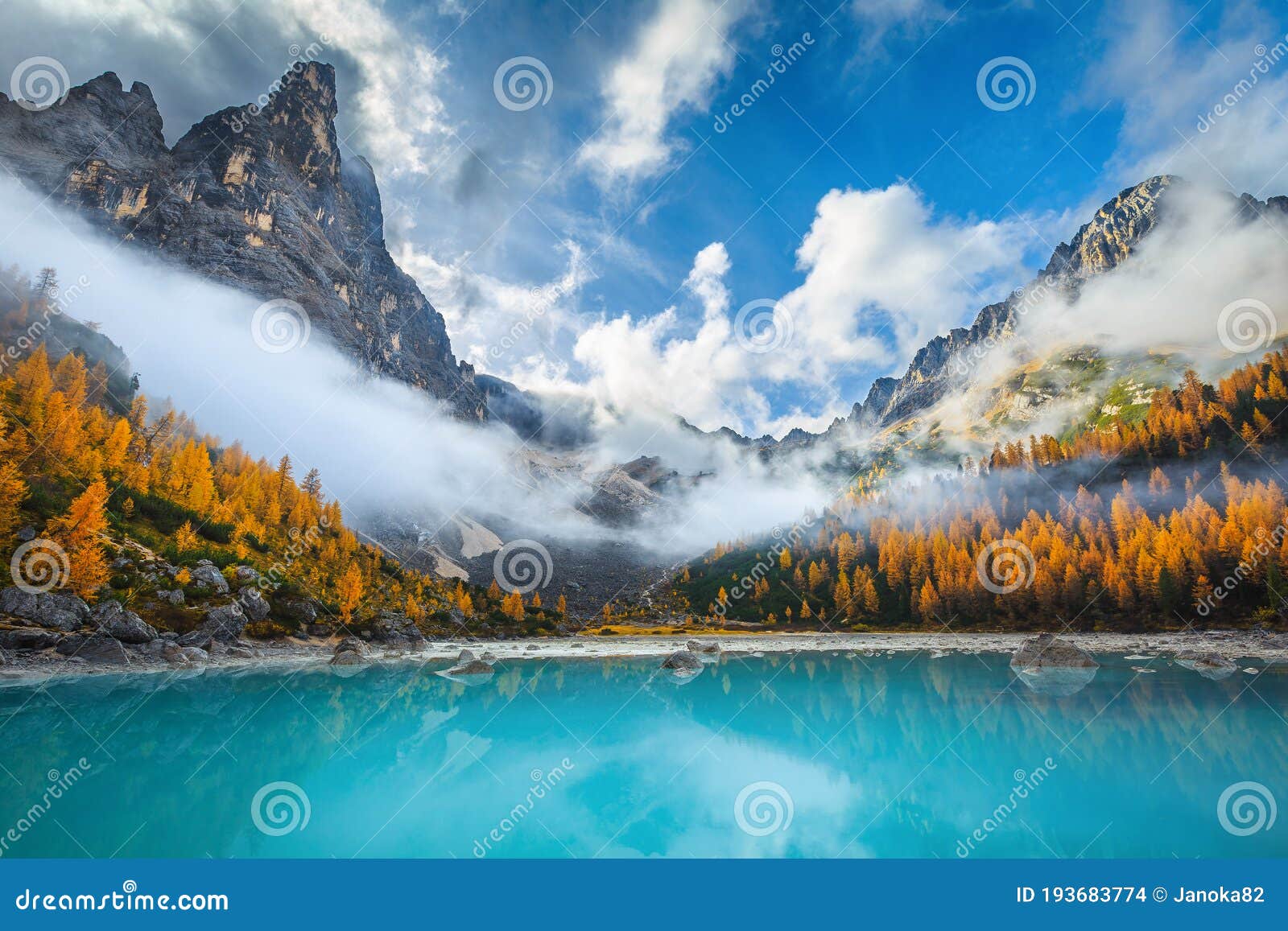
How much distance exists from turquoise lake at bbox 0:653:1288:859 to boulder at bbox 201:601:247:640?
14755 mm

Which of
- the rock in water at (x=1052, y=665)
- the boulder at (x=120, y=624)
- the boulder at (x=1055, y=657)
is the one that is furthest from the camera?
the boulder at (x=1055, y=657)

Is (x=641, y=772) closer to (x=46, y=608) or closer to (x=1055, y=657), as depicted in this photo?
(x=1055, y=657)

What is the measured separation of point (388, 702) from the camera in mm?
33906

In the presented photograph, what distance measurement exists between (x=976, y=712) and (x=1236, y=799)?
1328cm

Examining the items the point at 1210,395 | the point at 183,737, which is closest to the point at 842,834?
the point at 183,737

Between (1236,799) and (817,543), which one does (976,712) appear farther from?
(817,543)

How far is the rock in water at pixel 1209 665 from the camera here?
37.0 m
